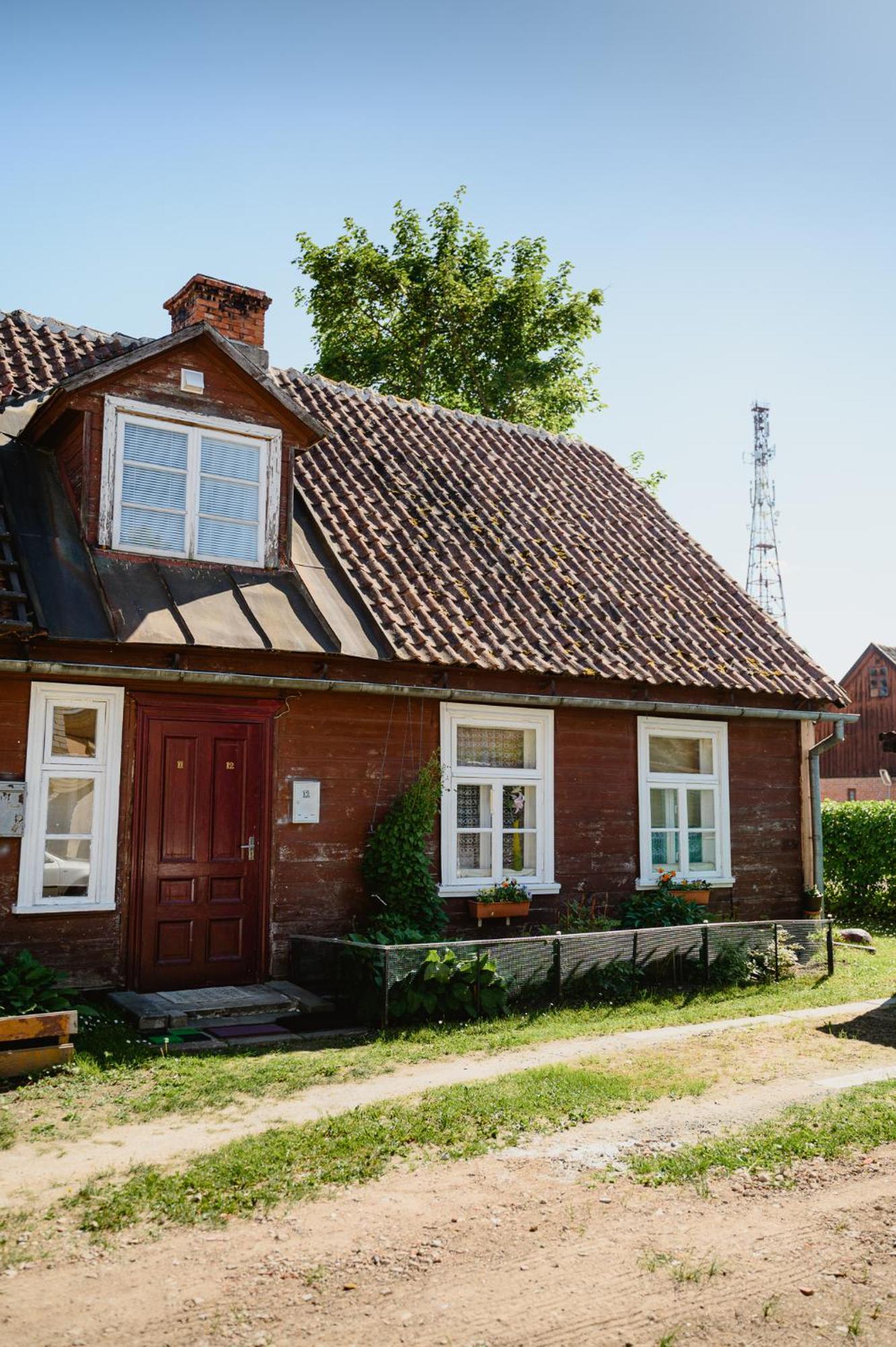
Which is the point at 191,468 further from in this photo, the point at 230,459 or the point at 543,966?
the point at 543,966

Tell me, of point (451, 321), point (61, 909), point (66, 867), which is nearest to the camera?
point (61, 909)

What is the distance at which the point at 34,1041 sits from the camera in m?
7.68

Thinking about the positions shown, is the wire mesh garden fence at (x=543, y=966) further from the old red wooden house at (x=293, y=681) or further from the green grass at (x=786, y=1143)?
the green grass at (x=786, y=1143)

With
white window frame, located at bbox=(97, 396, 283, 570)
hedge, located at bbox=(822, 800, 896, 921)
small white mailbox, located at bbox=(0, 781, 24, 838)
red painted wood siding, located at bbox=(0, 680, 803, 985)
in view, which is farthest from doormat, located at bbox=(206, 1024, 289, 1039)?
hedge, located at bbox=(822, 800, 896, 921)

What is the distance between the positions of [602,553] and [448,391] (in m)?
12.8

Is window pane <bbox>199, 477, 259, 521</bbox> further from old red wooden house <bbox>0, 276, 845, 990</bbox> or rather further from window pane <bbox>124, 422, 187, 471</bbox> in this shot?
window pane <bbox>124, 422, 187, 471</bbox>

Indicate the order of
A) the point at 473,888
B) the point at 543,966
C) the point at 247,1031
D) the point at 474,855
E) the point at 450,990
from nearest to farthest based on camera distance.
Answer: the point at 247,1031
the point at 450,990
the point at 543,966
the point at 473,888
the point at 474,855

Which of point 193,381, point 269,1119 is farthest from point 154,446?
point 269,1119

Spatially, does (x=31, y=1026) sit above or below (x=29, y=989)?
below

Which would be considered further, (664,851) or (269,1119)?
(664,851)

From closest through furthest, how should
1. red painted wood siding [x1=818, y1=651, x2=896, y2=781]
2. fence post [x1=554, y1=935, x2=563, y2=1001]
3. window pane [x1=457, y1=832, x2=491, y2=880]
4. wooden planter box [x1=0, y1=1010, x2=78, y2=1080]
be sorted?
wooden planter box [x1=0, y1=1010, x2=78, y2=1080], fence post [x1=554, y1=935, x2=563, y2=1001], window pane [x1=457, y1=832, x2=491, y2=880], red painted wood siding [x1=818, y1=651, x2=896, y2=781]

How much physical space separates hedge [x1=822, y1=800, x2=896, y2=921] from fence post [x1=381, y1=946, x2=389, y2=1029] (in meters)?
12.7

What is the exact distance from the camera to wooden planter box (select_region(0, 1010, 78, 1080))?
7.39 metres

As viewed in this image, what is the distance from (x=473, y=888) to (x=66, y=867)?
164 inches
